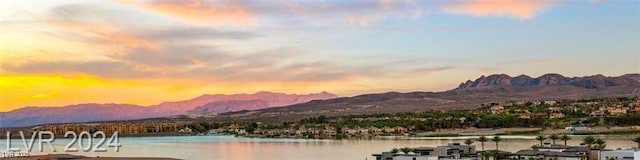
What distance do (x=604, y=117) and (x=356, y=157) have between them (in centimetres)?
3105

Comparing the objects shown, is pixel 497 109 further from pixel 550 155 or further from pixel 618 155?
pixel 618 155

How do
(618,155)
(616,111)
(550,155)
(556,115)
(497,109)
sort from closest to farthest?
1. (618,155)
2. (550,155)
3. (616,111)
4. (556,115)
5. (497,109)

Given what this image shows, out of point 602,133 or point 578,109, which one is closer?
point 602,133

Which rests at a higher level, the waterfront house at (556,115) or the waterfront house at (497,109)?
the waterfront house at (497,109)

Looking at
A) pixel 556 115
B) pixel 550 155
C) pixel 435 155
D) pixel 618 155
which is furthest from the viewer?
pixel 556 115

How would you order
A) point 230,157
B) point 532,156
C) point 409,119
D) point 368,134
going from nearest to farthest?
point 532,156
point 230,157
point 368,134
point 409,119

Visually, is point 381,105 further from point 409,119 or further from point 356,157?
point 356,157

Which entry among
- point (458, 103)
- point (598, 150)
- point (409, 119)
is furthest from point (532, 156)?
point (458, 103)

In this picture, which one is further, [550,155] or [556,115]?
[556,115]

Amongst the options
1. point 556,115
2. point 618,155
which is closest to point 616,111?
point 556,115

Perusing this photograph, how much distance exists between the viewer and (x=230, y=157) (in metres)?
31.1

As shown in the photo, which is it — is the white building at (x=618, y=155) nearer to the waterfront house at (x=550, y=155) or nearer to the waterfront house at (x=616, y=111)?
the waterfront house at (x=550, y=155)

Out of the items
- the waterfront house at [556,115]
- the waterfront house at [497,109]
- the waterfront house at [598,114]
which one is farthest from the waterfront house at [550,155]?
the waterfront house at [497,109]

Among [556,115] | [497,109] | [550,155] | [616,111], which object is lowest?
[550,155]
